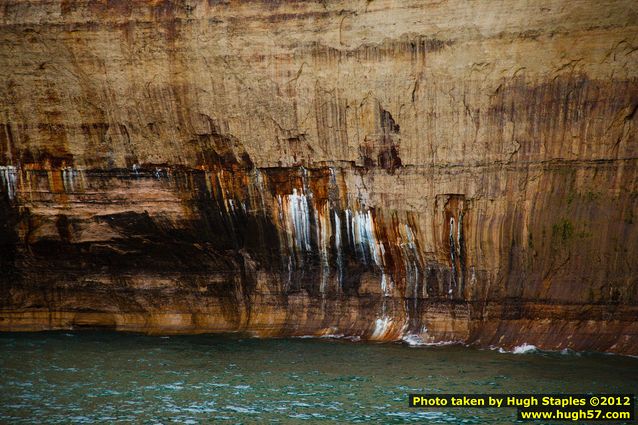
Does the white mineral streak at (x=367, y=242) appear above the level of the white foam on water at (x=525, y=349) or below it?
above

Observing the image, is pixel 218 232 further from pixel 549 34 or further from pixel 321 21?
pixel 549 34

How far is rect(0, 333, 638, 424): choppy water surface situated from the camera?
995 centimetres

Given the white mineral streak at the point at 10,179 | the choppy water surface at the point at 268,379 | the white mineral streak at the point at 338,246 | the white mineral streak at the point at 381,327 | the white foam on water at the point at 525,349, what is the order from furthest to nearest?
the white mineral streak at the point at 10,179
the white mineral streak at the point at 338,246
the white mineral streak at the point at 381,327
the white foam on water at the point at 525,349
the choppy water surface at the point at 268,379

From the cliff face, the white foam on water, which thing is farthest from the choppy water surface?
the cliff face

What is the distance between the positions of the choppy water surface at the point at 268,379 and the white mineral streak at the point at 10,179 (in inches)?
112

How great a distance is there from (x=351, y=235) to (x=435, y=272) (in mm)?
1536

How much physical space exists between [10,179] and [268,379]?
269 inches

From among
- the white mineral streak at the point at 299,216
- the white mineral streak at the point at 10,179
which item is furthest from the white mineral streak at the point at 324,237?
the white mineral streak at the point at 10,179

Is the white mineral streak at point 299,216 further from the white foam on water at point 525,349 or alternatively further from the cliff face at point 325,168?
the white foam on water at point 525,349

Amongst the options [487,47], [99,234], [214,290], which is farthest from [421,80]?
[99,234]

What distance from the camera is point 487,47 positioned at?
13094 millimetres

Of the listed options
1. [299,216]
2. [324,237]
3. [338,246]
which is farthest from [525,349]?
[299,216]

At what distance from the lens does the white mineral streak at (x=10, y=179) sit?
50.5 ft

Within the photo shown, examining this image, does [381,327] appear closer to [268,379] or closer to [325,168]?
[325,168]
